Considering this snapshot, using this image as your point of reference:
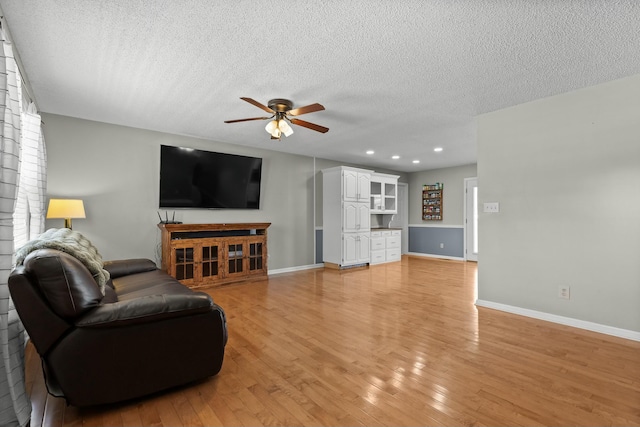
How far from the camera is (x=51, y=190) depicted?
3836 millimetres

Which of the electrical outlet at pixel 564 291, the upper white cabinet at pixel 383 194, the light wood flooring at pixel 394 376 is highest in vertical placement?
the upper white cabinet at pixel 383 194

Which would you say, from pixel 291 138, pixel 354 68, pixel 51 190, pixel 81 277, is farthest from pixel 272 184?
pixel 81 277

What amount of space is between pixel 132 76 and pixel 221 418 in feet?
9.39

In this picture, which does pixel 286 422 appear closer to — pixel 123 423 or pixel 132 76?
pixel 123 423

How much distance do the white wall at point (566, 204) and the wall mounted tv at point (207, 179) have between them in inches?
144

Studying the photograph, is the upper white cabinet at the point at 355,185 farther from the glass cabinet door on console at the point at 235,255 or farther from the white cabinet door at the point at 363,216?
the glass cabinet door on console at the point at 235,255

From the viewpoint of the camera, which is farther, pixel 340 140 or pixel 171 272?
pixel 340 140

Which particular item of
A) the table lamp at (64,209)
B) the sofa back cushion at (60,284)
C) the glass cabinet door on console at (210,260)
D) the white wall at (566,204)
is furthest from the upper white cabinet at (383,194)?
the sofa back cushion at (60,284)

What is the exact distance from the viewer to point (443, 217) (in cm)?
792

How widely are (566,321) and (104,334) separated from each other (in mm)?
3940

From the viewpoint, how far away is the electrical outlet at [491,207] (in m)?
3.65

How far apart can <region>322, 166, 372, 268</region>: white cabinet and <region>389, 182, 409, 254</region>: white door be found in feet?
7.13

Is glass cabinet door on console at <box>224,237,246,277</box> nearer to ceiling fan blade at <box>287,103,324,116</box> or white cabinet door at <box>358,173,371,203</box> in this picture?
ceiling fan blade at <box>287,103,324,116</box>

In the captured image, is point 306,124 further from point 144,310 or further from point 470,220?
point 470,220
